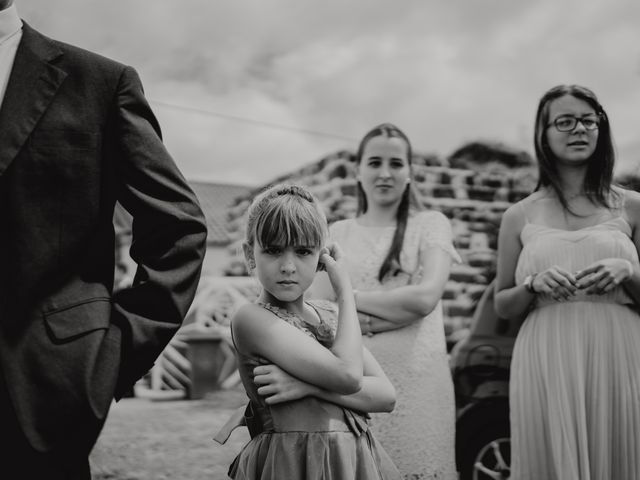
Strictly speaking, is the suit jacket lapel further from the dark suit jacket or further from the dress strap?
the dress strap

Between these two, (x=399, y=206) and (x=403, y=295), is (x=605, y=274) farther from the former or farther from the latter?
(x=399, y=206)

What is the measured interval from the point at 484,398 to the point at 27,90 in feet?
12.4

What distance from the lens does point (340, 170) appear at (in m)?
8.86

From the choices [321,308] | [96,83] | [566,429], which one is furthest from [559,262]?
[96,83]

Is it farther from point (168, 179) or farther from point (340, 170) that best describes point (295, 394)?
point (340, 170)

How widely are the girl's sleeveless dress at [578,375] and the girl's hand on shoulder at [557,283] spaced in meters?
0.13

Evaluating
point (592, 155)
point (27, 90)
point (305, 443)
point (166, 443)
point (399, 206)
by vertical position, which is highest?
point (592, 155)

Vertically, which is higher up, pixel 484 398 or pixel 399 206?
pixel 399 206

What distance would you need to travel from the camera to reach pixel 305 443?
2.11m

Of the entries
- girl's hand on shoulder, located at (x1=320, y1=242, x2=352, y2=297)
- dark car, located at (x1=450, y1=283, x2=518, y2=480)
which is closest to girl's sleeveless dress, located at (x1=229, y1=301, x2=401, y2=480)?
girl's hand on shoulder, located at (x1=320, y1=242, x2=352, y2=297)

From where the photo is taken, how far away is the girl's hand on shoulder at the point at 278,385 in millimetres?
2086

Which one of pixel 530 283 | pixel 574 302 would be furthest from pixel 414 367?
pixel 574 302

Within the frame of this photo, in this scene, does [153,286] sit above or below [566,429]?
above

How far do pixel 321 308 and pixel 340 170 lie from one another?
653 centimetres
